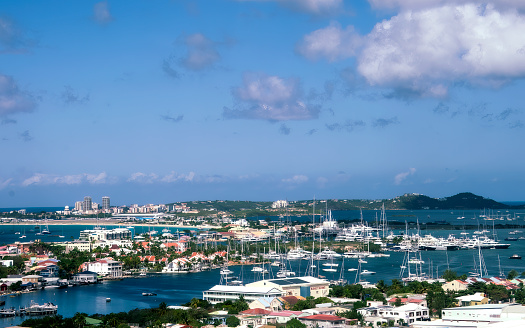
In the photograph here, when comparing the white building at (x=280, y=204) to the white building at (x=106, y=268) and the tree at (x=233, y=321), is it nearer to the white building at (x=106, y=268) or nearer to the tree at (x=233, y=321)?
the white building at (x=106, y=268)

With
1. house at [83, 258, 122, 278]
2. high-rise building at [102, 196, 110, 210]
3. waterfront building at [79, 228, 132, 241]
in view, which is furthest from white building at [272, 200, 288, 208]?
house at [83, 258, 122, 278]

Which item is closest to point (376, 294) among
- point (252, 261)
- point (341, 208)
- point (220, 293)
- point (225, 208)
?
point (220, 293)

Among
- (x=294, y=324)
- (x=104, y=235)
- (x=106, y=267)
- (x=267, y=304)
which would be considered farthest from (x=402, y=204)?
(x=294, y=324)

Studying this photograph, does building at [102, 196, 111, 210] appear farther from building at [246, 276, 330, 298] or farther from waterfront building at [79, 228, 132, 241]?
building at [246, 276, 330, 298]

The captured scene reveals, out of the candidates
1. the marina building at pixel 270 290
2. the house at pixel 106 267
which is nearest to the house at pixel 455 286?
the marina building at pixel 270 290

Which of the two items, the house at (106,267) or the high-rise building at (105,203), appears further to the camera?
the high-rise building at (105,203)
